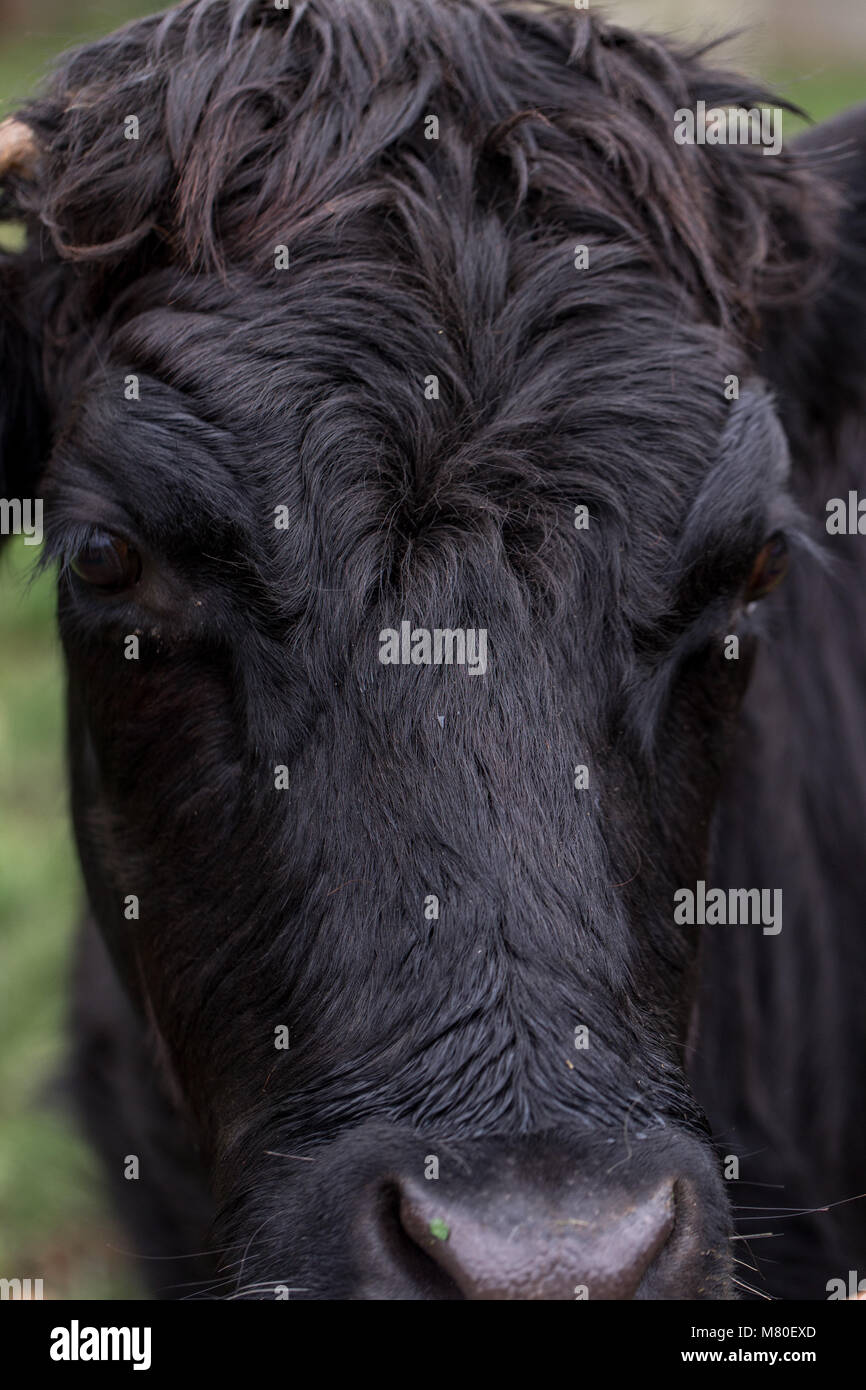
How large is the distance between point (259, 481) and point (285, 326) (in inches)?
12.9

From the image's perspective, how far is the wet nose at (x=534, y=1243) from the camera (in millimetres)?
2049

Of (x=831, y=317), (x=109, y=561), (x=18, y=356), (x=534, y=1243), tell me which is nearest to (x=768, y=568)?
(x=831, y=317)

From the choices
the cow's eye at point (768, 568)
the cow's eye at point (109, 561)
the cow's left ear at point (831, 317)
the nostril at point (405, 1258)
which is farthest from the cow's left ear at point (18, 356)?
the nostril at point (405, 1258)

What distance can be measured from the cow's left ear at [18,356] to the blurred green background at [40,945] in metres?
0.22

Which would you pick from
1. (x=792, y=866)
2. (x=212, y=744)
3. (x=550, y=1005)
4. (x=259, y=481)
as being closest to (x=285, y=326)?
(x=259, y=481)

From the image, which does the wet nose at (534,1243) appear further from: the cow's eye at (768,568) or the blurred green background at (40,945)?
the blurred green background at (40,945)

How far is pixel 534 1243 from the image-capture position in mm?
2061

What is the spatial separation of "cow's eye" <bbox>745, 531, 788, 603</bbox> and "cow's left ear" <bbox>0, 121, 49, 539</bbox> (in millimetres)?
1638

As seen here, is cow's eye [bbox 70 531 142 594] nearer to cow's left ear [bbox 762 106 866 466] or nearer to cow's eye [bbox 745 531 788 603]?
cow's eye [bbox 745 531 788 603]

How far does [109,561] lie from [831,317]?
1.98 meters

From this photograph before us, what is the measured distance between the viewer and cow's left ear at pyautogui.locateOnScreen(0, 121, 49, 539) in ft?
10.5

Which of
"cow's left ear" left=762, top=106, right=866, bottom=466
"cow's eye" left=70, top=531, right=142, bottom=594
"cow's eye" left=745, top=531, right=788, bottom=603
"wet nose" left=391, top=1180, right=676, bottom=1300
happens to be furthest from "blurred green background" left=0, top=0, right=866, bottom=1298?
"wet nose" left=391, top=1180, right=676, bottom=1300
